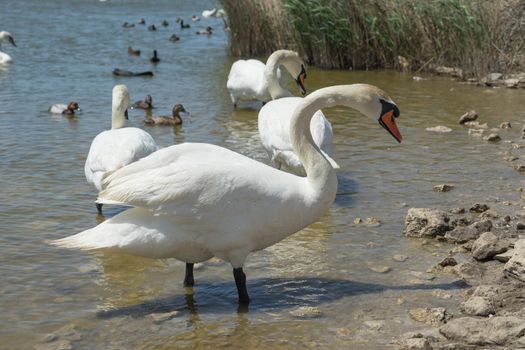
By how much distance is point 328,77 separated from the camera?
16484mm

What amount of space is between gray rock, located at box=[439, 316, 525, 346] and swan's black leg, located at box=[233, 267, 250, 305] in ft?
4.15

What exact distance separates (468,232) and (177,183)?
2.60 metres

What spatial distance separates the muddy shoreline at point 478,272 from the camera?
4.48 meters

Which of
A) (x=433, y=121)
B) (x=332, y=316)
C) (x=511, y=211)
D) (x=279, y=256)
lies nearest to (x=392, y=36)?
(x=433, y=121)

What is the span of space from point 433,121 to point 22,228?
6.72 metres

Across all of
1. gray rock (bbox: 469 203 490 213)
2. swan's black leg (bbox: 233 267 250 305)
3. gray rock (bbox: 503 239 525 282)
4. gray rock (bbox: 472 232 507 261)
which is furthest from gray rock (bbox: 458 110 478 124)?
swan's black leg (bbox: 233 267 250 305)

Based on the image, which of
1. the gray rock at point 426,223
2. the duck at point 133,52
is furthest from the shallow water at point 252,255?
the duck at point 133,52

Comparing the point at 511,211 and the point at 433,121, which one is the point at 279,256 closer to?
the point at 511,211

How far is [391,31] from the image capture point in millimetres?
16750

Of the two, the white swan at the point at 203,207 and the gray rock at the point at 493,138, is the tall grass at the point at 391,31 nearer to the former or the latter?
A: the gray rock at the point at 493,138

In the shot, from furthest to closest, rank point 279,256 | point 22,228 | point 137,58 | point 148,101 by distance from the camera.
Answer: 1. point 137,58
2. point 148,101
3. point 22,228
4. point 279,256

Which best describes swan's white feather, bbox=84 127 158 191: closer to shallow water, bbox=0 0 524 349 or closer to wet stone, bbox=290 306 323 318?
shallow water, bbox=0 0 524 349

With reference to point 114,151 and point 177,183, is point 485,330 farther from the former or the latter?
point 114,151

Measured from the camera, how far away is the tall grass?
15.0 m
